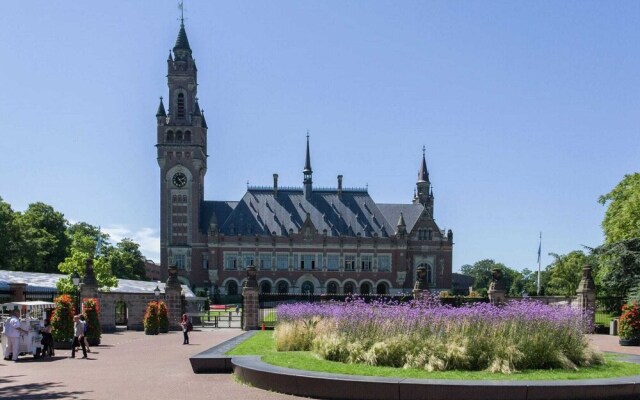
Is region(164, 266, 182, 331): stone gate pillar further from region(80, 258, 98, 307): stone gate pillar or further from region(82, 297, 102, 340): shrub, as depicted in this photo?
region(82, 297, 102, 340): shrub

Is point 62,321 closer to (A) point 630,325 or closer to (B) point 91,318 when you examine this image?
(B) point 91,318

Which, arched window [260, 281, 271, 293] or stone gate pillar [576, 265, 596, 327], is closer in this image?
stone gate pillar [576, 265, 596, 327]

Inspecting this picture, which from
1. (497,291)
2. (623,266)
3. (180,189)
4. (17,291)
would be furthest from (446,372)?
(180,189)

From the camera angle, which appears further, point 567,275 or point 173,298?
point 567,275

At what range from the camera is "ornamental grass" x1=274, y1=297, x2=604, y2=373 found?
567 inches

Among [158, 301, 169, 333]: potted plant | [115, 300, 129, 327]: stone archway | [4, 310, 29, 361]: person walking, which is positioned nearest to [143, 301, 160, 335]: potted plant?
[158, 301, 169, 333]: potted plant

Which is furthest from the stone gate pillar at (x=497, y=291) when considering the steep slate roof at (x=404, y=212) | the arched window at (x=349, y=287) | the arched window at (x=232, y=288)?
the arched window at (x=232, y=288)

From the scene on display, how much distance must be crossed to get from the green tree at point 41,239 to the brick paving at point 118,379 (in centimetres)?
4415

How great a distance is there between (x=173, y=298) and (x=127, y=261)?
176 feet

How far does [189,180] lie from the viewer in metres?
81.4

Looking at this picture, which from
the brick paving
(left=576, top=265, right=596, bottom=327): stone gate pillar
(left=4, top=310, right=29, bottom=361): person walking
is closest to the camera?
the brick paving

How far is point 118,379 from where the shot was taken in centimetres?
1549

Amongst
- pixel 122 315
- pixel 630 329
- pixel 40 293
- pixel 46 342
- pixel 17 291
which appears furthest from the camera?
pixel 40 293

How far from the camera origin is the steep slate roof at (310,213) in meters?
83.1
